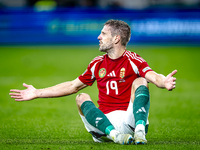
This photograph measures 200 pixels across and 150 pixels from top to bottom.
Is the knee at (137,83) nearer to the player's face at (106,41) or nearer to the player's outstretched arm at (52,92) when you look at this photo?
the player's face at (106,41)

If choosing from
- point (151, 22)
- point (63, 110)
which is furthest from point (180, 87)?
point (151, 22)

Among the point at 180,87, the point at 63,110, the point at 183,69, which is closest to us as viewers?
the point at 63,110

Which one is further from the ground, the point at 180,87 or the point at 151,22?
the point at 151,22

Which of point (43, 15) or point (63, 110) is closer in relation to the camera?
point (63, 110)

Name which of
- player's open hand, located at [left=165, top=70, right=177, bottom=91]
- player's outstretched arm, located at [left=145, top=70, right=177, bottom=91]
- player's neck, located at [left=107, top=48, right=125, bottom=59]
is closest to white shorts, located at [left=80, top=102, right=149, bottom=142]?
player's outstretched arm, located at [left=145, top=70, right=177, bottom=91]

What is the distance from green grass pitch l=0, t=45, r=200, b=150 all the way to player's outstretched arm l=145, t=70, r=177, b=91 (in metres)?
0.73

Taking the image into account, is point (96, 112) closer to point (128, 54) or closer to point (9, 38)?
point (128, 54)

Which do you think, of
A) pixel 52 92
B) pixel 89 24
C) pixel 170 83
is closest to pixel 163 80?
pixel 170 83

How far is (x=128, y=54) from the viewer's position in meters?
4.55

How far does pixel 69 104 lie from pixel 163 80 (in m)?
4.08

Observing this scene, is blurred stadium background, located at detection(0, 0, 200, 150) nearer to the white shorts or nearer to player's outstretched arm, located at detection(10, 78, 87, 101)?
the white shorts

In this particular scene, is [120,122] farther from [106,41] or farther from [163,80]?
[106,41]

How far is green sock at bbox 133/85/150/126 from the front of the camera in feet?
13.2

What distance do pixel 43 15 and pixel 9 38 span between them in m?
2.02
